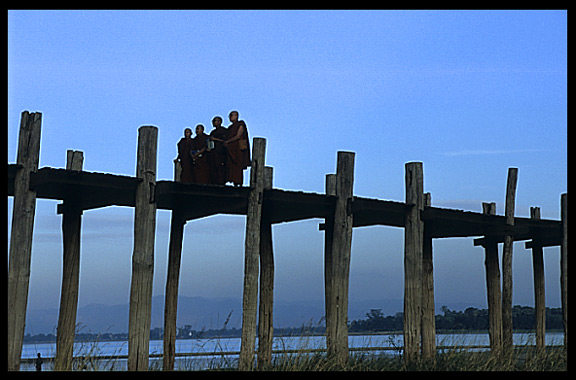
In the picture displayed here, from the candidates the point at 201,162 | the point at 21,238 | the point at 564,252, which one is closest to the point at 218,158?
the point at 201,162

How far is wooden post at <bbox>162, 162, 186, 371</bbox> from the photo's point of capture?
16.0 m

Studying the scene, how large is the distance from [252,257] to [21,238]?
354cm

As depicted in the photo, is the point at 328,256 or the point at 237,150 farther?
the point at 328,256

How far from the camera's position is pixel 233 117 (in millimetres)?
15617

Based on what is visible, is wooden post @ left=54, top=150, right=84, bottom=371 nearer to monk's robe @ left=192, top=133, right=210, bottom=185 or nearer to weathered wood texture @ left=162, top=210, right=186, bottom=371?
weathered wood texture @ left=162, top=210, right=186, bottom=371

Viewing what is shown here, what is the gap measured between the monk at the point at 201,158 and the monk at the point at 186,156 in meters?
0.09

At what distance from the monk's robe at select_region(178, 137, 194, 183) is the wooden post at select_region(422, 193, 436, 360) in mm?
4941

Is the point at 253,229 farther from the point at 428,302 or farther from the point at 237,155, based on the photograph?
the point at 428,302

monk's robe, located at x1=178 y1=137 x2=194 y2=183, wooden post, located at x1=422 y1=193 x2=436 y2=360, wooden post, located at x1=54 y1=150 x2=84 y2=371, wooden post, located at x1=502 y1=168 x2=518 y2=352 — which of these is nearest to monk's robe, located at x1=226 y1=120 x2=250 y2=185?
monk's robe, located at x1=178 y1=137 x2=194 y2=183

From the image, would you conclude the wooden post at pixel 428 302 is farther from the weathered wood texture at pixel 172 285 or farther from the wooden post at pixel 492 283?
the weathered wood texture at pixel 172 285

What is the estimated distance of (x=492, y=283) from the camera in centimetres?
1897
